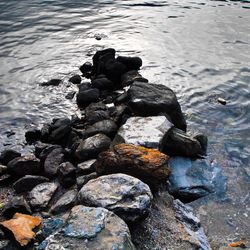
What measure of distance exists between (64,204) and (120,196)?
49.5 inches

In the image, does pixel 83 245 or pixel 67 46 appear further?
pixel 67 46

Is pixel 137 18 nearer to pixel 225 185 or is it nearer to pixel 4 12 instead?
pixel 4 12

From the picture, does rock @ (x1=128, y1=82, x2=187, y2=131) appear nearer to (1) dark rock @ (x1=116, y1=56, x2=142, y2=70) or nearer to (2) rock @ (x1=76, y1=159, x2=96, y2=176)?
(2) rock @ (x1=76, y1=159, x2=96, y2=176)

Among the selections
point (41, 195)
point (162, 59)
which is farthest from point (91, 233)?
point (162, 59)

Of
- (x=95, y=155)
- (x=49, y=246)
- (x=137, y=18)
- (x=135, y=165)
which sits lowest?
(x=137, y=18)

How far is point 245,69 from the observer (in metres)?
12.5

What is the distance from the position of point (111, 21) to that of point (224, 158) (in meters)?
12.2

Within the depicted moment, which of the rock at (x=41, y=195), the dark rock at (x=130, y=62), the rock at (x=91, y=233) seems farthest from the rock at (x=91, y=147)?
the dark rock at (x=130, y=62)

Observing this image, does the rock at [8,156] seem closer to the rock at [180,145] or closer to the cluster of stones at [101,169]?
the cluster of stones at [101,169]

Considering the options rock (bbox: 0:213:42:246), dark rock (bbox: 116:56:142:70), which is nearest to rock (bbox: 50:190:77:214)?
rock (bbox: 0:213:42:246)

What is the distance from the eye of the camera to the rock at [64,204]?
5.68 meters

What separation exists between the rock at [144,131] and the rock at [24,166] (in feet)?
5.46

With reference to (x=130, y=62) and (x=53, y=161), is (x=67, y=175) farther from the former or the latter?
(x=130, y=62)

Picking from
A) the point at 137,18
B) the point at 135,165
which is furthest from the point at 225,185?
the point at 137,18
